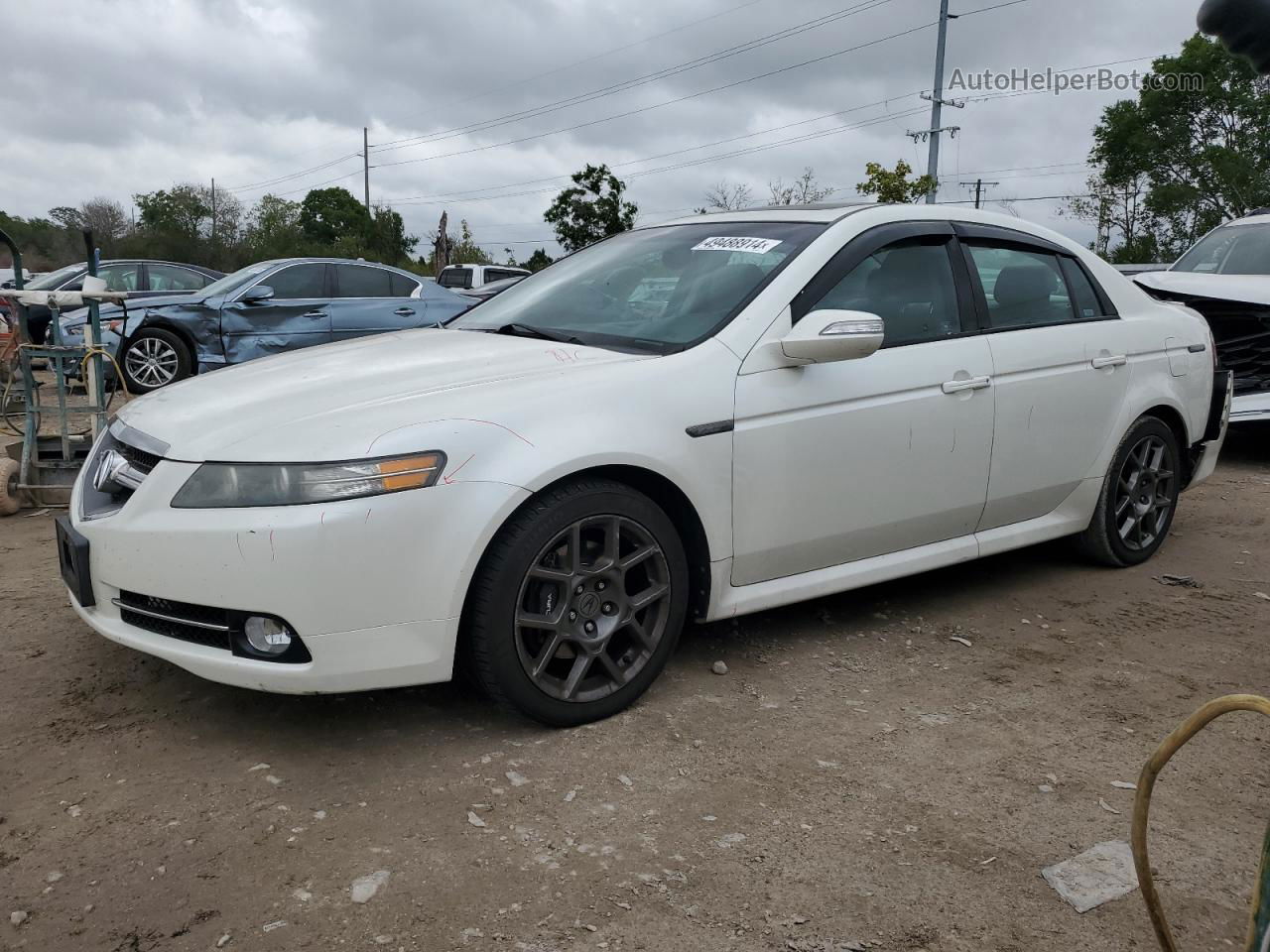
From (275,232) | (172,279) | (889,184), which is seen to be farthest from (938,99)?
(275,232)

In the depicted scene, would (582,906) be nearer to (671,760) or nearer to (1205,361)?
(671,760)

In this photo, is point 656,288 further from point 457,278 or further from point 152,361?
point 457,278

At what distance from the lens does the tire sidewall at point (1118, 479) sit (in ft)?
15.1

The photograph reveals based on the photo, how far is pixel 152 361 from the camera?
1096 cm

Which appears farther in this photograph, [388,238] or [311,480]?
[388,238]

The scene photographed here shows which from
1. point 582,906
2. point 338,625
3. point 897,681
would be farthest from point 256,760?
point 897,681

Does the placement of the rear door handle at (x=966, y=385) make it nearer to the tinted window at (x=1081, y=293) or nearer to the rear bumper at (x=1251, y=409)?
the tinted window at (x=1081, y=293)

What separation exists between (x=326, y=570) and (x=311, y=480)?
232 millimetres

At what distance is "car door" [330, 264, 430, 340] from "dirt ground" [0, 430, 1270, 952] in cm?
735

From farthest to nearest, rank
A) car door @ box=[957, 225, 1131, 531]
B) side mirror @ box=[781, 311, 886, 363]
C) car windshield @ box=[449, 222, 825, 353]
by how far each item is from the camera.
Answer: car door @ box=[957, 225, 1131, 531], car windshield @ box=[449, 222, 825, 353], side mirror @ box=[781, 311, 886, 363]

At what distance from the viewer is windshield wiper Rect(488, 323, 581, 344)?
361 cm

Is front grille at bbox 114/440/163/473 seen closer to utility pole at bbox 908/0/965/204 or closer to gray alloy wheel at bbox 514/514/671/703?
gray alloy wheel at bbox 514/514/671/703

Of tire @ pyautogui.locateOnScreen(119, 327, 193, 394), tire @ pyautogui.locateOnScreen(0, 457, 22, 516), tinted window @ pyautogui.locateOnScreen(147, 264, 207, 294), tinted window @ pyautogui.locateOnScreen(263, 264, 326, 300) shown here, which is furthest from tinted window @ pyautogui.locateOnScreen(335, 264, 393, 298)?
tire @ pyautogui.locateOnScreen(0, 457, 22, 516)

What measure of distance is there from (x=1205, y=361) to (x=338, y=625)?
4173mm
